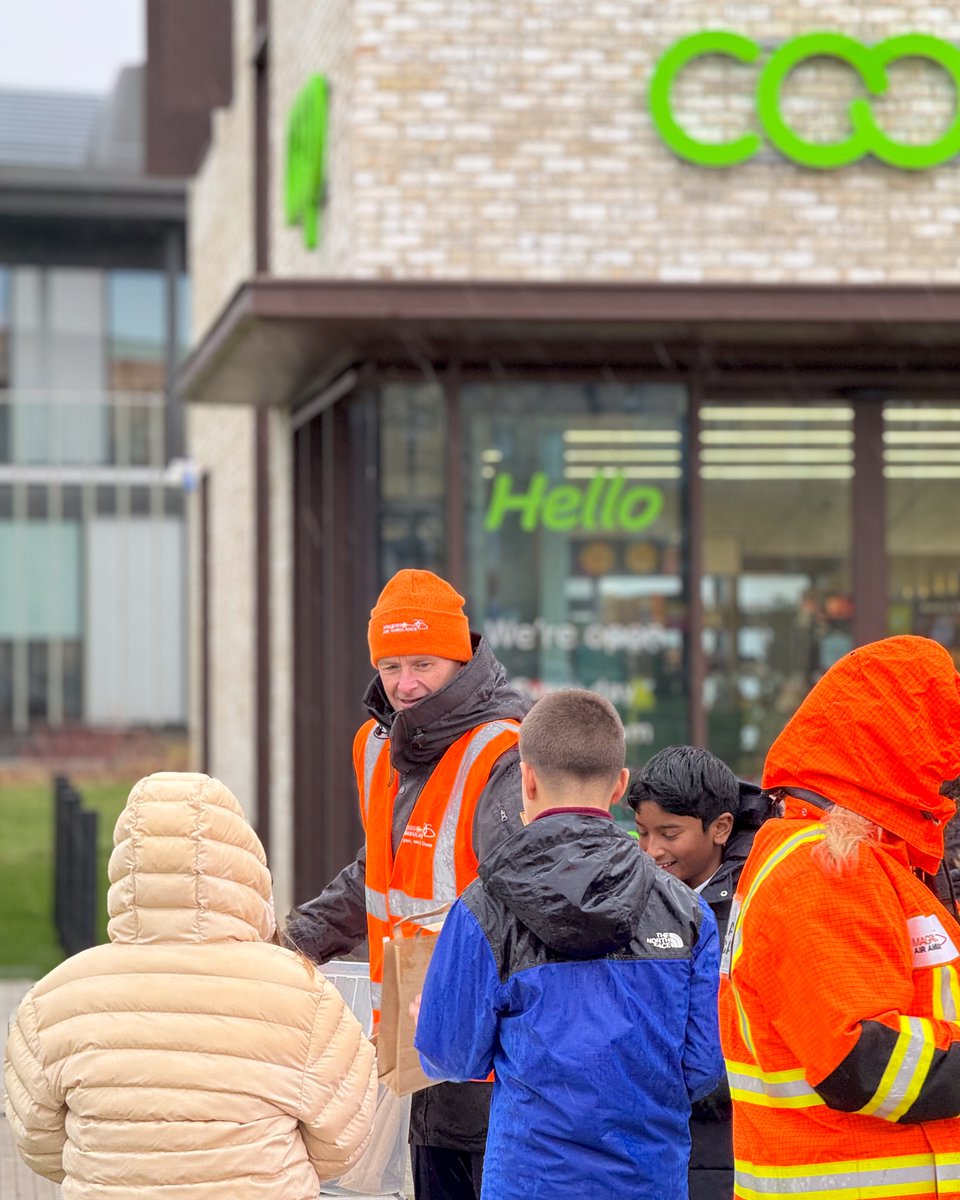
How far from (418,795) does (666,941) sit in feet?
3.89

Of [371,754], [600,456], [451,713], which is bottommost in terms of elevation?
[371,754]

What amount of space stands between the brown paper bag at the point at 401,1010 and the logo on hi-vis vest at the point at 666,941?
0.74 meters

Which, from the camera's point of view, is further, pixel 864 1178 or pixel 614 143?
pixel 614 143

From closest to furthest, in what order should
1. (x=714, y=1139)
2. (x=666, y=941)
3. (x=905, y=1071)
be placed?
(x=905, y=1071) → (x=666, y=941) → (x=714, y=1139)

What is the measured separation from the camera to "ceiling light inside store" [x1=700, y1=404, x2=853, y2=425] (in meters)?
→ 10.5

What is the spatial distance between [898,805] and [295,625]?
34.3 feet

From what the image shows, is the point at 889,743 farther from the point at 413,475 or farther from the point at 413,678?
the point at 413,475

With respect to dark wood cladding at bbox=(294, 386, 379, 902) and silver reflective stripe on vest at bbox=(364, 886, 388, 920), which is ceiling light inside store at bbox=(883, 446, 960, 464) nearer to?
dark wood cladding at bbox=(294, 386, 379, 902)

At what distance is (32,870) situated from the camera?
18.8 m

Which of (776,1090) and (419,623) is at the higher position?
(419,623)

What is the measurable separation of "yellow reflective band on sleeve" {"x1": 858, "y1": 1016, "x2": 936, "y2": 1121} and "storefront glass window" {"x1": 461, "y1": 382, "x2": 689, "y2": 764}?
24.2 ft

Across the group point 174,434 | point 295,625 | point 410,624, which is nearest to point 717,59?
point 295,625

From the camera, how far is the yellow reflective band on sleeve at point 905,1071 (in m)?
2.81

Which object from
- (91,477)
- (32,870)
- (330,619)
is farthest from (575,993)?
(91,477)
